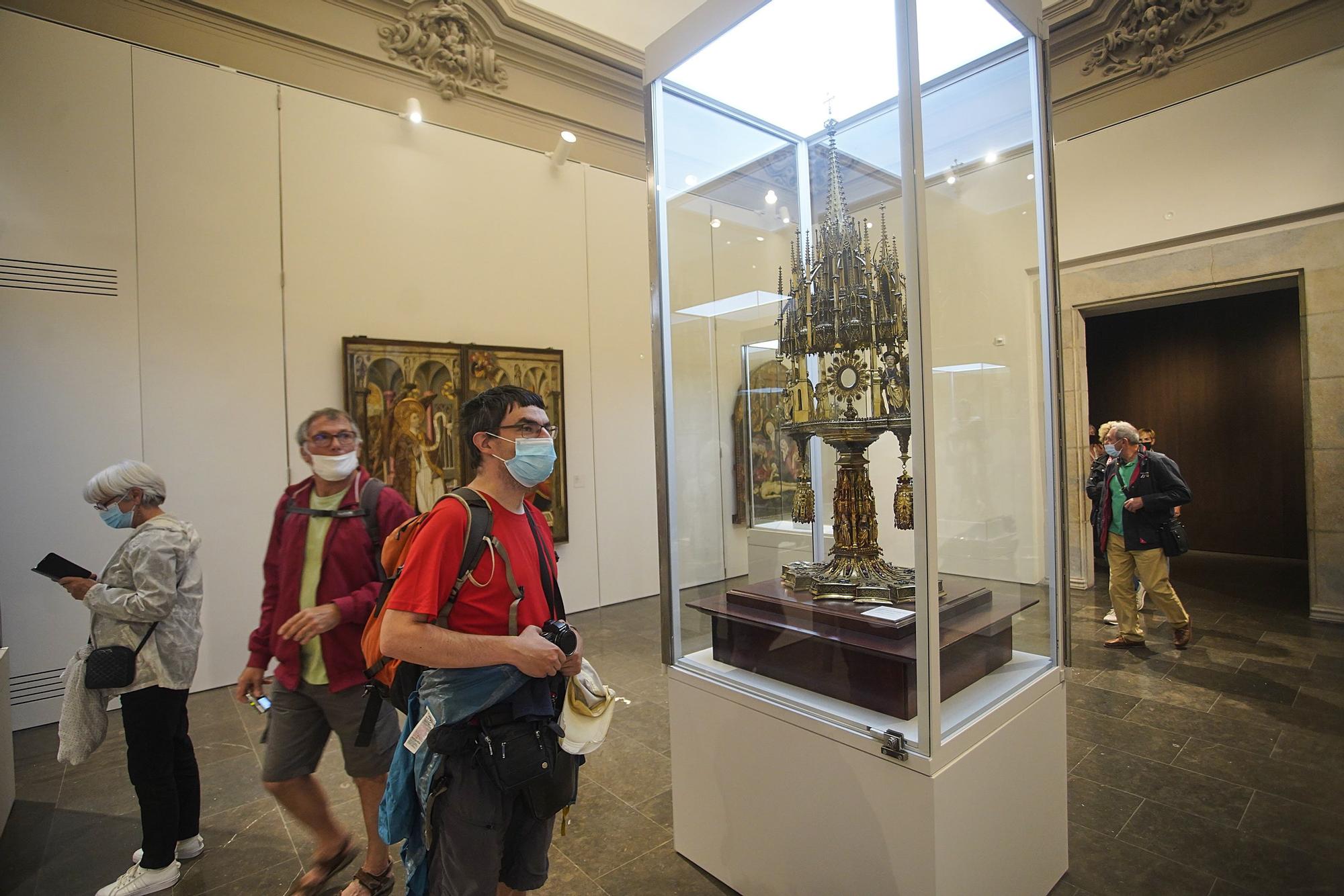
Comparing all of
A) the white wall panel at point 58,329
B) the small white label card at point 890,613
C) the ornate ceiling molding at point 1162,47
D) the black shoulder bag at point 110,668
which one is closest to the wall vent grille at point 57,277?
the white wall panel at point 58,329

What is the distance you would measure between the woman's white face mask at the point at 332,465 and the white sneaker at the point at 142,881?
1.78m

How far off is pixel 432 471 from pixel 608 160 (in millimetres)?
4162

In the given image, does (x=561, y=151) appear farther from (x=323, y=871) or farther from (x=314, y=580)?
(x=323, y=871)

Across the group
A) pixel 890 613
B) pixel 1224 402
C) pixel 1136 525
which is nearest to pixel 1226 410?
pixel 1224 402

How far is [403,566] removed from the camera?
5.54 ft

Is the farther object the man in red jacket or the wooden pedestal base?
the man in red jacket

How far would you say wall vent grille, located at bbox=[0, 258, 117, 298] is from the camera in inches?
180

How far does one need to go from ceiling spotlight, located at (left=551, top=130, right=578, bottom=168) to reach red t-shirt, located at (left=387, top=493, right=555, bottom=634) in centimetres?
615

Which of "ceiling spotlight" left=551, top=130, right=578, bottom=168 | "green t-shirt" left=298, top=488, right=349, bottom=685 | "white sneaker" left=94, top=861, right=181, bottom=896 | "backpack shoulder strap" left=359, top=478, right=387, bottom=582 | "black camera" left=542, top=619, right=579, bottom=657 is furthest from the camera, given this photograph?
"ceiling spotlight" left=551, top=130, right=578, bottom=168

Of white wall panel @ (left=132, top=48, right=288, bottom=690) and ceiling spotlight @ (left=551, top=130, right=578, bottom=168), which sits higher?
ceiling spotlight @ (left=551, top=130, right=578, bottom=168)

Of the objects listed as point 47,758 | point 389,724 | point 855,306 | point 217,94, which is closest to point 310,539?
point 389,724

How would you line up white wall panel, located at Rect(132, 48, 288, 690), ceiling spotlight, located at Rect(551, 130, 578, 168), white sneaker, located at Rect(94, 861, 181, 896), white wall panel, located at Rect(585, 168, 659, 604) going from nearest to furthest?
white sneaker, located at Rect(94, 861, 181, 896) → white wall panel, located at Rect(132, 48, 288, 690) → ceiling spotlight, located at Rect(551, 130, 578, 168) → white wall panel, located at Rect(585, 168, 659, 604)

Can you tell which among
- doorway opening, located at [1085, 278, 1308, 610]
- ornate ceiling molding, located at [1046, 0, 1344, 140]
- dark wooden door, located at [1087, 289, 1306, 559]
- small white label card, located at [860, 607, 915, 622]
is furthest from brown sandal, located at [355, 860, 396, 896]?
dark wooden door, located at [1087, 289, 1306, 559]

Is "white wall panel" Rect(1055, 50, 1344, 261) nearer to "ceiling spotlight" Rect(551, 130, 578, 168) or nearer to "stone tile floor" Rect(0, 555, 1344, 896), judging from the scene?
"stone tile floor" Rect(0, 555, 1344, 896)
